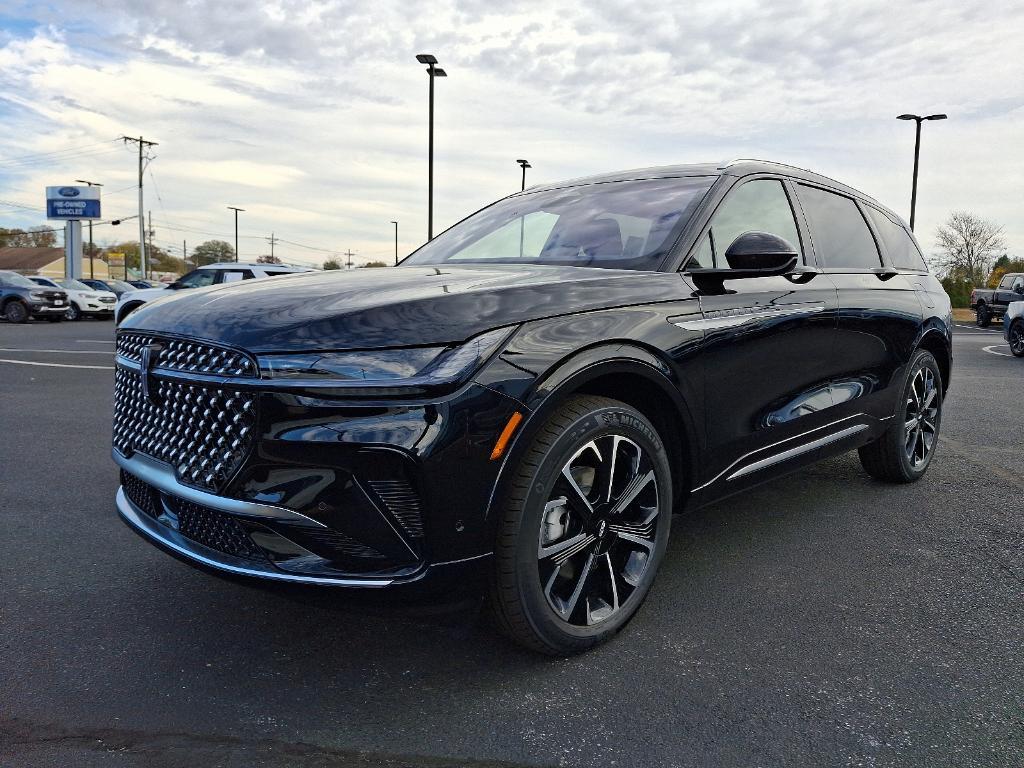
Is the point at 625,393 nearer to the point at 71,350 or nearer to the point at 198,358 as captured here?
the point at 198,358

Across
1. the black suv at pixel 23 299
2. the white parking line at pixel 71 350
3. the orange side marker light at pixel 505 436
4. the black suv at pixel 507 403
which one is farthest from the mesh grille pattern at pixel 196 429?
the black suv at pixel 23 299

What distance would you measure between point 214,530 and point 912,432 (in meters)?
4.16

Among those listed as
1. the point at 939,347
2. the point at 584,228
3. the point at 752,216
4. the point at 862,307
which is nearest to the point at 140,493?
the point at 584,228

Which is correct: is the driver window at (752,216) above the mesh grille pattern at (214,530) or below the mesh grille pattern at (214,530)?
above

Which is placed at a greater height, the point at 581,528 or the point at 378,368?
the point at 378,368

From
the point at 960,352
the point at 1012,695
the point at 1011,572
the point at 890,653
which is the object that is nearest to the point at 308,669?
the point at 890,653

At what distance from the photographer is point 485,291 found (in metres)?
2.49

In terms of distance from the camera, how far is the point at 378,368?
2197 millimetres

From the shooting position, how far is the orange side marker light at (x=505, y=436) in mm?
2268

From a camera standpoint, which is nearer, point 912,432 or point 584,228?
point 584,228

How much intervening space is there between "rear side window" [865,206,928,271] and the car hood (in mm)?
2392

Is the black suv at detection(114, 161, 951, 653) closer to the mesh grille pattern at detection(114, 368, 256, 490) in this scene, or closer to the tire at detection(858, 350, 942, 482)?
the mesh grille pattern at detection(114, 368, 256, 490)

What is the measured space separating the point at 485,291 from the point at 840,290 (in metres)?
2.26

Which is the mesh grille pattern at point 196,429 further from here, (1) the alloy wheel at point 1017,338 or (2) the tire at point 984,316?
(2) the tire at point 984,316
